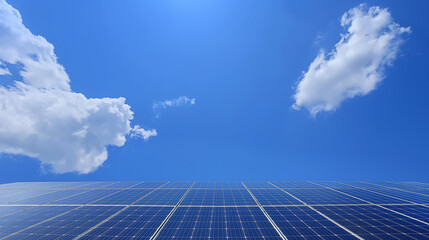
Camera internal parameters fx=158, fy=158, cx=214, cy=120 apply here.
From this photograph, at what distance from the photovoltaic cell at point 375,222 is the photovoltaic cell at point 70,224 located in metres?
32.5

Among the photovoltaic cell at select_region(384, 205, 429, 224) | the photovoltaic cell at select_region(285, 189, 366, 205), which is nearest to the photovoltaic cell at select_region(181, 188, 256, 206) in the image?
the photovoltaic cell at select_region(285, 189, 366, 205)

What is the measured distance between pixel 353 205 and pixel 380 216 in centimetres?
443

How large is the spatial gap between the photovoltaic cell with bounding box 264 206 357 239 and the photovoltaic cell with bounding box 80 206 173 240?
52.6 feet

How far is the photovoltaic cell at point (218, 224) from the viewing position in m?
17.8

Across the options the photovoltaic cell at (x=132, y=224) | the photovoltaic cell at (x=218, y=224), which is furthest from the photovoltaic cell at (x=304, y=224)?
the photovoltaic cell at (x=132, y=224)

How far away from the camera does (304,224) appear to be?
20578mm

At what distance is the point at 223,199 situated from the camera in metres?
30.2

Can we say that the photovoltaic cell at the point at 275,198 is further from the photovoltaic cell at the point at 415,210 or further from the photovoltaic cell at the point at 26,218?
the photovoltaic cell at the point at 26,218

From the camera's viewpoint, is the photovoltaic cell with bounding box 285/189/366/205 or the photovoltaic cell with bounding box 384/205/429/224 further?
the photovoltaic cell with bounding box 285/189/366/205

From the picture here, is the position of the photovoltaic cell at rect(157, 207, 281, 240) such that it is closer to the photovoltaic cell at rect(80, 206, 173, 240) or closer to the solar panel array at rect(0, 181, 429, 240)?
the solar panel array at rect(0, 181, 429, 240)

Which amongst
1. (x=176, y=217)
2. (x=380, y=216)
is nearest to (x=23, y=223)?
(x=176, y=217)

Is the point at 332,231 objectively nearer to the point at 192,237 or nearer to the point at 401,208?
the point at 192,237

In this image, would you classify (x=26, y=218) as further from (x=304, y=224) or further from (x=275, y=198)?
(x=275, y=198)

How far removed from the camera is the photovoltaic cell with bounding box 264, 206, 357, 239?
58.7 ft
